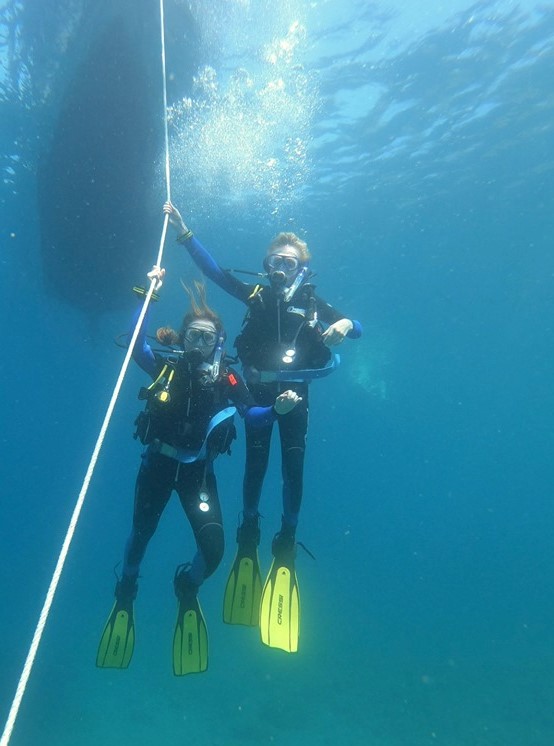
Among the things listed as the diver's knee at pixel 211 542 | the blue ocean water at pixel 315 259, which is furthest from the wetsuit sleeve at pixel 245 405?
the blue ocean water at pixel 315 259

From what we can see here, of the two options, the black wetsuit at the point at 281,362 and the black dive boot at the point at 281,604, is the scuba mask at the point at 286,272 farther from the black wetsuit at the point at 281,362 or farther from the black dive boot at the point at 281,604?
the black dive boot at the point at 281,604

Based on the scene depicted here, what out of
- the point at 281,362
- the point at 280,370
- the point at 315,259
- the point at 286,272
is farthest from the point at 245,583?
the point at 315,259

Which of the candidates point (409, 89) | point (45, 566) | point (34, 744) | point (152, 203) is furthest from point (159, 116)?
point (45, 566)

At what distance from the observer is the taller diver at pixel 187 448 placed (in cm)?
607

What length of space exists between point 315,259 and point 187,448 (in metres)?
28.0

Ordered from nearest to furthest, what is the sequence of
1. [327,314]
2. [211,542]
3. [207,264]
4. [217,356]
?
[211,542] < [217,356] < [207,264] < [327,314]

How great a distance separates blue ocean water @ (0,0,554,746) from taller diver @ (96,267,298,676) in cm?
1007

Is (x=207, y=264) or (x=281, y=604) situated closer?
(x=281, y=604)

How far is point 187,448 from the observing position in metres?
6.17

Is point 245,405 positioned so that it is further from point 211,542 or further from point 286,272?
point 286,272

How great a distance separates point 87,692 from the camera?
18.3 meters

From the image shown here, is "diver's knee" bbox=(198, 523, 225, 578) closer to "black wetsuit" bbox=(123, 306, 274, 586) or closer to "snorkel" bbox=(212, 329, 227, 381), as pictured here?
"black wetsuit" bbox=(123, 306, 274, 586)

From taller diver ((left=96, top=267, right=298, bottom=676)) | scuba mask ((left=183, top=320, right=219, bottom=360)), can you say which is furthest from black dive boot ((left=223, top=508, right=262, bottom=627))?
scuba mask ((left=183, top=320, right=219, bottom=360))

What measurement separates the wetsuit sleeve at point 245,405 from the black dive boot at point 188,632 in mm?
2301
